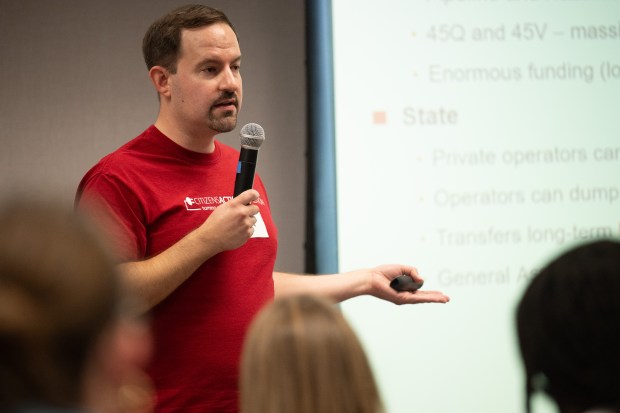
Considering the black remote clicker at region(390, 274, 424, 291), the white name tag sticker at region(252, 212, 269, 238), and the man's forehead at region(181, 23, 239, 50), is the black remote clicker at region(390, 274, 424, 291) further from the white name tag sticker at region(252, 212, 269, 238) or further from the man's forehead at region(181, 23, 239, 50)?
the man's forehead at region(181, 23, 239, 50)

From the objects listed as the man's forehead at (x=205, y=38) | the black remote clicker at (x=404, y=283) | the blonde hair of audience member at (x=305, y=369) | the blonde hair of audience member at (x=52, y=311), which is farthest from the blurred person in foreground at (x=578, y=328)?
the man's forehead at (x=205, y=38)

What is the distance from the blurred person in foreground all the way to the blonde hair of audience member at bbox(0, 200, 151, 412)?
1.76ft

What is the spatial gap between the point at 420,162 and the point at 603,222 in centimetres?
78

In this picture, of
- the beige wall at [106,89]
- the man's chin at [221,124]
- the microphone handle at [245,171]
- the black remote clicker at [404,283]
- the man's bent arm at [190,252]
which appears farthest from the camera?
the beige wall at [106,89]

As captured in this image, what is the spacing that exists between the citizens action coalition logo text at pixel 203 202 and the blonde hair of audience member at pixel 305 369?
0.94m

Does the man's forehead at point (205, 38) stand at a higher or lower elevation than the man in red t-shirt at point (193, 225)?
higher

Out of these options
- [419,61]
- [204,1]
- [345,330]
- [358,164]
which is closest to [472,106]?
[419,61]

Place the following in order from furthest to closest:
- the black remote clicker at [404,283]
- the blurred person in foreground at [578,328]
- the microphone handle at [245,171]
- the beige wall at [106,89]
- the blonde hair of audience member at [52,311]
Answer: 1. the beige wall at [106,89]
2. the black remote clicker at [404,283]
3. the microphone handle at [245,171]
4. the blurred person in foreground at [578,328]
5. the blonde hair of audience member at [52,311]

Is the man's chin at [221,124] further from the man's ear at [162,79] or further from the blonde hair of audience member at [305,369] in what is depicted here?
the blonde hair of audience member at [305,369]

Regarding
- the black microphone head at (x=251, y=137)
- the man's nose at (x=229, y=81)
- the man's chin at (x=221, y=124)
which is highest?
the man's nose at (x=229, y=81)

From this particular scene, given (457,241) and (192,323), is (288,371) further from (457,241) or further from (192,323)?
(457,241)

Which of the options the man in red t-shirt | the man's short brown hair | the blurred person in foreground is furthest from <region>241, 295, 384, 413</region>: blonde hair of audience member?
the man's short brown hair

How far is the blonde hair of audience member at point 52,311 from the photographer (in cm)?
67

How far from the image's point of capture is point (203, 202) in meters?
2.03
